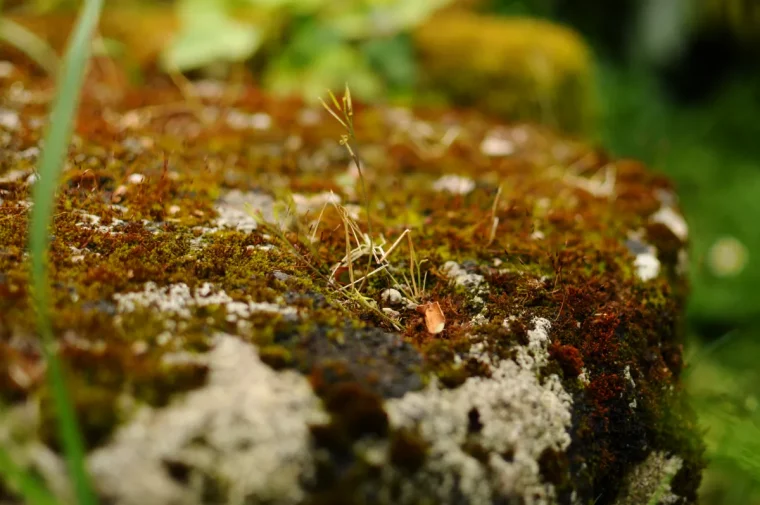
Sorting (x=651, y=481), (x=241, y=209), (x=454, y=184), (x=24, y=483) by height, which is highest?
(x=24, y=483)

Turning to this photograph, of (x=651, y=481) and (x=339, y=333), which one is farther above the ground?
(x=339, y=333)

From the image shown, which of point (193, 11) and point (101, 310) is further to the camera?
point (193, 11)

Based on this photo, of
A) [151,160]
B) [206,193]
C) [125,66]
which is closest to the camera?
[206,193]

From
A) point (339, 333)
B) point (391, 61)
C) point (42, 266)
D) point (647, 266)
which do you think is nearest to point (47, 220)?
point (42, 266)

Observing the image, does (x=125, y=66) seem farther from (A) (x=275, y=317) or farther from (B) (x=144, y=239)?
(A) (x=275, y=317)

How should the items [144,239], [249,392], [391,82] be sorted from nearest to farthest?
[249,392] < [144,239] < [391,82]

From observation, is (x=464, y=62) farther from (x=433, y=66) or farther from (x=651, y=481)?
(x=651, y=481)

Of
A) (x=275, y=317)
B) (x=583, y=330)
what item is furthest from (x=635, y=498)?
(x=275, y=317)
